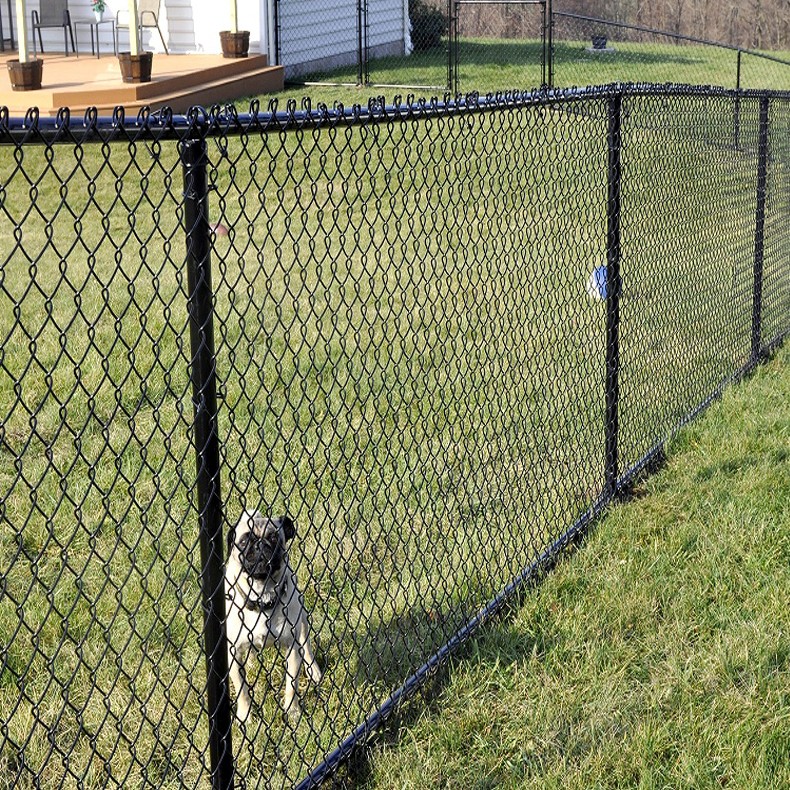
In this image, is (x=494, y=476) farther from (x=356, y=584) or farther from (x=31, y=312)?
(x=31, y=312)

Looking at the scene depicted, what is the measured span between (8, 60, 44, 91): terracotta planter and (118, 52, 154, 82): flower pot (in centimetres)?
98

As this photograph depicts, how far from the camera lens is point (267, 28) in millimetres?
17828

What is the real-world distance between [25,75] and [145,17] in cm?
532

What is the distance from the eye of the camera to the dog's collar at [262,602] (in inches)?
137

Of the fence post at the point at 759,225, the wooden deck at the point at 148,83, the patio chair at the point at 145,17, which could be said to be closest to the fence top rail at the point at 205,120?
the fence post at the point at 759,225

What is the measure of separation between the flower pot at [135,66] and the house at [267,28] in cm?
358

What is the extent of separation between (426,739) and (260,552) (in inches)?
28.5

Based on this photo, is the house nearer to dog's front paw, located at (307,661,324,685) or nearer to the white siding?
the white siding

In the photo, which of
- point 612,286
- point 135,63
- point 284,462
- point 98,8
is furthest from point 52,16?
point 284,462

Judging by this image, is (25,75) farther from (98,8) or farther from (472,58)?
(472,58)

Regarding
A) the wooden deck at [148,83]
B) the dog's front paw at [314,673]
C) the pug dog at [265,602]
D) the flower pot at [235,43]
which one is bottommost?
the dog's front paw at [314,673]

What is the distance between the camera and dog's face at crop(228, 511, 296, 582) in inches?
136

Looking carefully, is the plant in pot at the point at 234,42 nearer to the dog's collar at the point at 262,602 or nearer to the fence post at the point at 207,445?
the dog's collar at the point at 262,602

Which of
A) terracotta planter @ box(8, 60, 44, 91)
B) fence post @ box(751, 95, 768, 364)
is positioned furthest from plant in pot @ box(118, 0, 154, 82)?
fence post @ box(751, 95, 768, 364)
